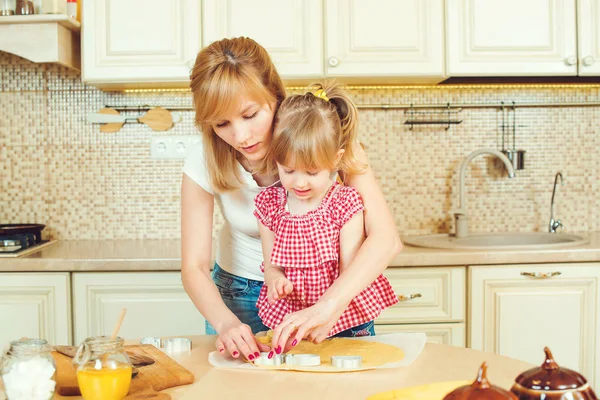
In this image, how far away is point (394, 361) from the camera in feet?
4.34

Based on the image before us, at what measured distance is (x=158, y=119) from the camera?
3.00 m

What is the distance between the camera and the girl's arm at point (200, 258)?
1539 millimetres

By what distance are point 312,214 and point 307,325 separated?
1.26ft

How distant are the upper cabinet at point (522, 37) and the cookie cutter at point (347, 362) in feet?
5.46

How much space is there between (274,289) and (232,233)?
1.27 ft

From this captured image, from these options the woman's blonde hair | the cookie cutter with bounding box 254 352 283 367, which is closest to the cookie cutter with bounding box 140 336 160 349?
the cookie cutter with bounding box 254 352 283 367

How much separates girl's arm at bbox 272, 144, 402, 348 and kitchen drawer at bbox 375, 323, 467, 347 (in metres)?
1.02

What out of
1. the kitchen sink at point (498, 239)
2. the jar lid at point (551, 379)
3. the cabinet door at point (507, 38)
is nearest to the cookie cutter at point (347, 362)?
the jar lid at point (551, 379)

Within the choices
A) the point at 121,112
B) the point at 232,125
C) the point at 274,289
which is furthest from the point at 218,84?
the point at 121,112

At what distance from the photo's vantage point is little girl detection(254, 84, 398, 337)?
1518 mm

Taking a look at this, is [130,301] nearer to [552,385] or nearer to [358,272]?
[358,272]

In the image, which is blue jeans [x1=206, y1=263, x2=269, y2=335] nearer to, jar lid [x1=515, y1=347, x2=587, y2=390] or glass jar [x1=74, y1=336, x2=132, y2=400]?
glass jar [x1=74, y1=336, x2=132, y2=400]

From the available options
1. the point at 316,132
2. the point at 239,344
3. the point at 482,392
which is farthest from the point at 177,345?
the point at 482,392

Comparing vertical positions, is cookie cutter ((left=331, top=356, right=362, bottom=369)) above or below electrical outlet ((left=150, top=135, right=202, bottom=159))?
below
